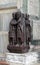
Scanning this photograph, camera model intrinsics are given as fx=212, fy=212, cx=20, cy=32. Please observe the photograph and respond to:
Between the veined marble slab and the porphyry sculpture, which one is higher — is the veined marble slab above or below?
below

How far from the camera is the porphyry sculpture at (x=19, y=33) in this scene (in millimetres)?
2799

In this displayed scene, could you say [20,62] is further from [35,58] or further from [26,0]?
[26,0]

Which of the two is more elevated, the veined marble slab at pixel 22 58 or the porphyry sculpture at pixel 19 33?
the porphyry sculpture at pixel 19 33

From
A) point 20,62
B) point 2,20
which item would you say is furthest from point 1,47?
point 20,62

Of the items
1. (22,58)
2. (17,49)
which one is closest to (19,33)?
(17,49)

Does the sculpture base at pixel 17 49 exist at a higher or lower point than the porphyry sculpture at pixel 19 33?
lower

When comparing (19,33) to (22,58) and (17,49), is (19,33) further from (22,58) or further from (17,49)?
(22,58)

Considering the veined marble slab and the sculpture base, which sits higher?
the sculpture base

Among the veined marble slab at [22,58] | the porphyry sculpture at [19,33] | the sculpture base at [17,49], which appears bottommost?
the veined marble slab at [22,58]

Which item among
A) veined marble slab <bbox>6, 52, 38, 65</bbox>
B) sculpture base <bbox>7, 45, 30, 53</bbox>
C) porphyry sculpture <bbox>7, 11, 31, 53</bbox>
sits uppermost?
porphyry sculpture <bbox>7, 11, 31, 53</bbox>

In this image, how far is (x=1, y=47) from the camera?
10.8ft

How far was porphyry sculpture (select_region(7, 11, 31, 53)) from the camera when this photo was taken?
2.80 meters

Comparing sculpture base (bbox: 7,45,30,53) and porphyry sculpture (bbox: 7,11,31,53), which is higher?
porphyry sculpture (bbox: 7,11,31,53)

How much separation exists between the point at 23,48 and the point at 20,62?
19 cm
